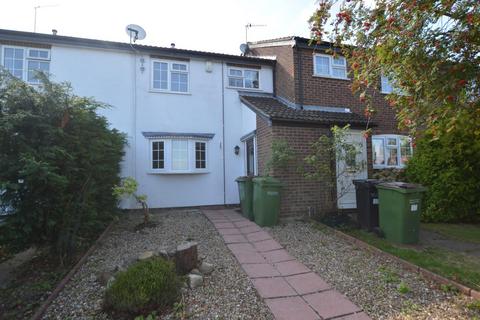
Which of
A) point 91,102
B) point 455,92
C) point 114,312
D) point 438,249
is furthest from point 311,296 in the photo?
point 91,102

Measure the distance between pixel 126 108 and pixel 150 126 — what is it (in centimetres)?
99

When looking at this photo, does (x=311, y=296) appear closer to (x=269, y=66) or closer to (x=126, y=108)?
(x=126, y=108)

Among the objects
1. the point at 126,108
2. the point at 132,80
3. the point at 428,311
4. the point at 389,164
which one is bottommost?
the point at 428,311

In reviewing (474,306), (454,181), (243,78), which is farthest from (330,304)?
(243,78)

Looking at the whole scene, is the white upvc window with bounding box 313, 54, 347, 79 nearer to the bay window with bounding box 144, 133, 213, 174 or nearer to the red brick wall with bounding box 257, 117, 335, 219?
the red brick wall with bounding box 257, 117, 335, 219

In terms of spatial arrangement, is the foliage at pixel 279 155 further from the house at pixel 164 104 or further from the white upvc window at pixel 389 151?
the white upvc window at pixel 389 151

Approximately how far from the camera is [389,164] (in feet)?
36.0

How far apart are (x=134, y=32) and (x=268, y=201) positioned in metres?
7.94

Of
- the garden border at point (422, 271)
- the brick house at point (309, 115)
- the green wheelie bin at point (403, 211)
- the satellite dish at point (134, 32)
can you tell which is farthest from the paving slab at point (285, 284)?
the satellite dish at point (134, 32)

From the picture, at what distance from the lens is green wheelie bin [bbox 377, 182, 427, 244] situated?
542 cm

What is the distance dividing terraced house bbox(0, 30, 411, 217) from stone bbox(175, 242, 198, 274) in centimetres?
453

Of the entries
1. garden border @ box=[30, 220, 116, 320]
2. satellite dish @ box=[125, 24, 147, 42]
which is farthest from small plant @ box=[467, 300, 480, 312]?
satellite dish @ box=[125, 24, 147, 42]

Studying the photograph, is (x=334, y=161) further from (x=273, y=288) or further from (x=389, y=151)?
(x=273, y=288)

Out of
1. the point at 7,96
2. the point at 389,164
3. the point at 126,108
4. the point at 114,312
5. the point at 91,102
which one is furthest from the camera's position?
the point at 389,164
